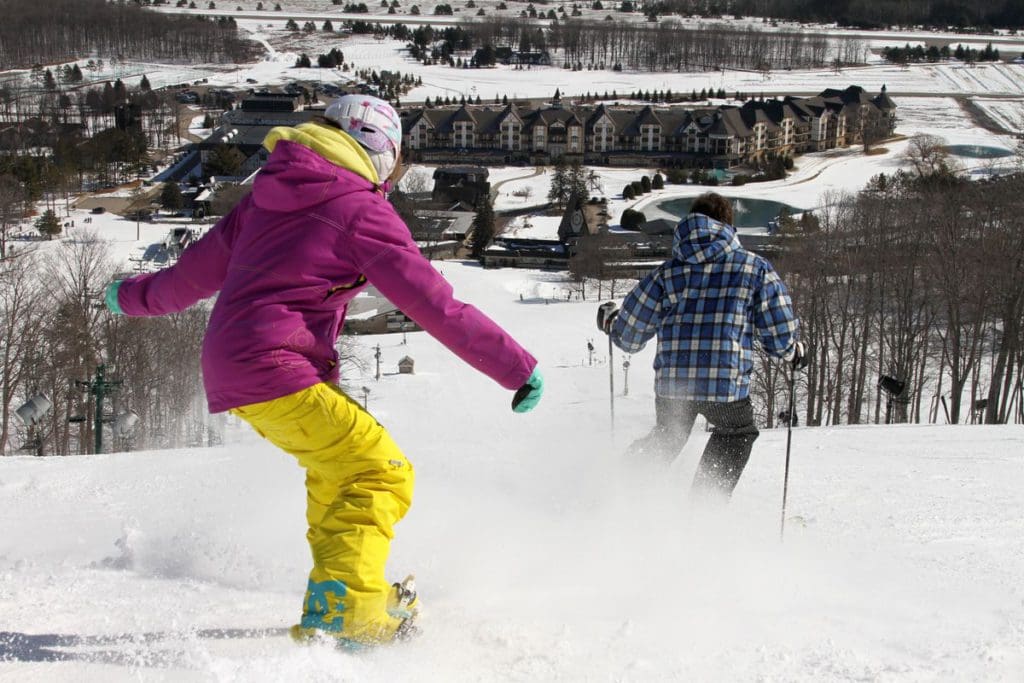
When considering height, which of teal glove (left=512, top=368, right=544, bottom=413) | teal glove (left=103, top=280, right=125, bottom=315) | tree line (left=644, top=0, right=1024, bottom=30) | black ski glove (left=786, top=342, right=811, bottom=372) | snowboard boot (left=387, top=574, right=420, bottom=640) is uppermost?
tree line (left=644, top=0, right=1024, bottom=30)

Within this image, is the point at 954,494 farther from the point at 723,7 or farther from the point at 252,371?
the point at 723,7

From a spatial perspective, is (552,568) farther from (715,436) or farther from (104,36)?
(104,36)

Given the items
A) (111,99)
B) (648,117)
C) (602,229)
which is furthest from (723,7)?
(602,229)

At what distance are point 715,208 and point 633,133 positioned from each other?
68.0 m

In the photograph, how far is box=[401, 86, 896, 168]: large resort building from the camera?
68625mm

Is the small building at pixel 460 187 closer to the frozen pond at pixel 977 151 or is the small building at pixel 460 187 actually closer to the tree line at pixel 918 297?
the frozen pond at pixel 977 151

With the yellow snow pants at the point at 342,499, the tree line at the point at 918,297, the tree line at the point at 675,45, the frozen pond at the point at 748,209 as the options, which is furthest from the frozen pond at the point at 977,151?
the yellow snow pants at the point at 342,499

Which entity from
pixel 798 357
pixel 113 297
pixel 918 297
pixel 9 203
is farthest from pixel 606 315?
pixel 9 203

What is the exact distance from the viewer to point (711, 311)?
12.4 ft

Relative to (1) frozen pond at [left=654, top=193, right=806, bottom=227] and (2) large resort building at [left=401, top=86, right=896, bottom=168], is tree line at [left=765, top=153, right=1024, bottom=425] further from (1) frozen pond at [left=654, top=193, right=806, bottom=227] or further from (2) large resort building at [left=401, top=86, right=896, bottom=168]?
(2) large resort building at [left=401, top=86, right=896, bottom=168]

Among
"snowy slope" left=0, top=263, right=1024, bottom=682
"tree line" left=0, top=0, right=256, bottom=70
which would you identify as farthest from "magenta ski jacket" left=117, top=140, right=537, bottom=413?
"tree line" left=0, top=0, right=256, bottom=70

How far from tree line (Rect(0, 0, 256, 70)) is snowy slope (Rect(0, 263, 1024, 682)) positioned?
11119 centimetres

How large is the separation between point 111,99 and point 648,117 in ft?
140

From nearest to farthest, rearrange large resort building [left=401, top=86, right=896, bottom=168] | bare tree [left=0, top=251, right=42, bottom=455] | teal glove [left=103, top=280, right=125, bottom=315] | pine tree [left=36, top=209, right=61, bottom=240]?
teal glove [left=103, top=280, right=125, bottom=315]
bare tree [left=0, top=251, right=42, bottom=455]
pine tree [left=36, top=209, right=61, bottom=240]
large resort building [left=401, top=86, right=896, bottom=168]
